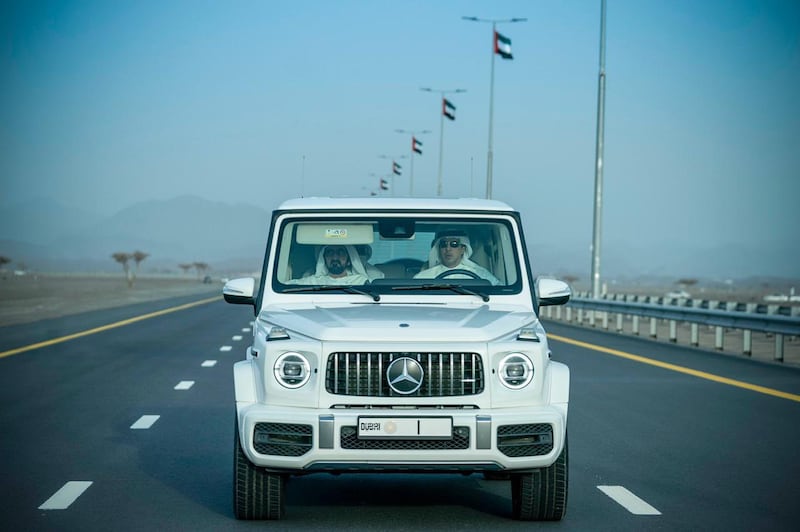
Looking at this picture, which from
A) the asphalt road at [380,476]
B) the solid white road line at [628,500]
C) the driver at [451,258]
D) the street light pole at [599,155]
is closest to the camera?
the asphalt road at [380,476]

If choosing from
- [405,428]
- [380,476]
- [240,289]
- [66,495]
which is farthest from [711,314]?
[405,428]

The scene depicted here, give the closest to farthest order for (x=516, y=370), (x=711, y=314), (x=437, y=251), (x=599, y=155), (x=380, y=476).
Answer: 1. (x=516, y=370)
2. (x=437, y=251)
3. (x=380, y=476)
4. (x=711, y=314)
5. (x=599, y=155)

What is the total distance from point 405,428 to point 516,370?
0.74m

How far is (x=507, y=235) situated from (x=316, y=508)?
7.34 feet

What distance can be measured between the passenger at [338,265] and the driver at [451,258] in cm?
41

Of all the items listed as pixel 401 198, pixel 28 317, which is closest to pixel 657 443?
pixel 401 198

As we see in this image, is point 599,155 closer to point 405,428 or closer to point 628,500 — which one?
point 628,500

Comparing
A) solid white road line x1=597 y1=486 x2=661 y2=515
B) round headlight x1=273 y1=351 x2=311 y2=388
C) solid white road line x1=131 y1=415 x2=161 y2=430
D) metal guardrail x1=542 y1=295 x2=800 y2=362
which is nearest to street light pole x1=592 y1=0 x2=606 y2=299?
metal guardrail x1=542 y1=295 x2=800 y2=362

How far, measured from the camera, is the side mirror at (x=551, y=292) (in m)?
7.93

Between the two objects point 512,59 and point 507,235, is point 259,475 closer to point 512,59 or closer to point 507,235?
point 507,235

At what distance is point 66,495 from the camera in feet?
26.1

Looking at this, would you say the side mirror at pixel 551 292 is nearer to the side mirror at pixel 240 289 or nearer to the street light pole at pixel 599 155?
the side mirror at pixel 240 289

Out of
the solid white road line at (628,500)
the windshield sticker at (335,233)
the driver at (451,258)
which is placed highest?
the windshield sticker at (335,233)

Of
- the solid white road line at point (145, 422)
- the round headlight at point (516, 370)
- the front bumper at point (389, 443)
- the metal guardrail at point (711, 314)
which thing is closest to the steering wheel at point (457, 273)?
the round headlight at point (516, 370)
